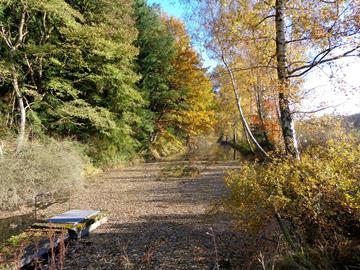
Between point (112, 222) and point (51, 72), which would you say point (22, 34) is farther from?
point (112, 222)

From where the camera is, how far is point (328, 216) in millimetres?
3521

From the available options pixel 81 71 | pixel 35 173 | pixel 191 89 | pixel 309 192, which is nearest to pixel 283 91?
pixel 309 192

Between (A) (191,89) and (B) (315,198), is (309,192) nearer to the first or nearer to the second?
(B) (315,198)

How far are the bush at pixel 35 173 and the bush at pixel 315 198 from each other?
630 centimetres

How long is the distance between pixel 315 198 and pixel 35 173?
7.63m

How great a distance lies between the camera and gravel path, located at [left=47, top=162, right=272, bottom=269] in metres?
4.46

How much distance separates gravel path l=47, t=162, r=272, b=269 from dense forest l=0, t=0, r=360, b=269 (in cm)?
66

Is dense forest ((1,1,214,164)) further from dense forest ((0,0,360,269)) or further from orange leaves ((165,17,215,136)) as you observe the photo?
orange leaves ((165,17,215,136))

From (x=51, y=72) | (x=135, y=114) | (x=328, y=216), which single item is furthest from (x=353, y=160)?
(x=135, y=114)

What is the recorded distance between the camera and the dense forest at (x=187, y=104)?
12.2 feet

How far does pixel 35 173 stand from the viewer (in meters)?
8.31

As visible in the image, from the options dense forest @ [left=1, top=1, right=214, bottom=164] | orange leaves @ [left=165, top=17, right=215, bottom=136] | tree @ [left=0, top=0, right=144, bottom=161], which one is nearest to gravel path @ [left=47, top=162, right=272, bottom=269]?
dense forest @ [left=1, top=1, right=214, bottom=164]

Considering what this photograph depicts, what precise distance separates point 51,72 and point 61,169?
19.3 ft

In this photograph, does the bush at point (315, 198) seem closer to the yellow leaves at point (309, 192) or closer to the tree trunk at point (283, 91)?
the yellow leaves at point (309, 192)
